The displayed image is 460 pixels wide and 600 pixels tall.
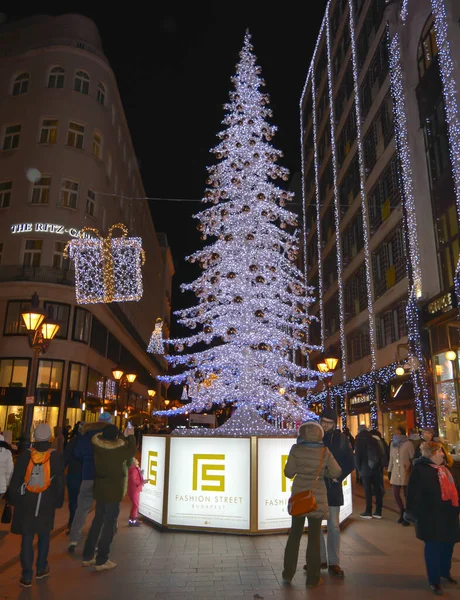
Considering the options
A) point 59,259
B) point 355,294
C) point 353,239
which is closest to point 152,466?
point 355,294

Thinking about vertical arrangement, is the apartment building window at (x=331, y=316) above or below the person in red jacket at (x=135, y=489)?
above

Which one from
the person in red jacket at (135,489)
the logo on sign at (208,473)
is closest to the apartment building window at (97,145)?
the person in red jacket at (135,489)

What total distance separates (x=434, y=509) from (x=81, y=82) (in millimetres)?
40517

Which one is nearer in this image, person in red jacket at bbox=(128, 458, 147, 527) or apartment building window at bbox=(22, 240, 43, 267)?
person in red jacket at bbox=(128, 458, 147, 527)

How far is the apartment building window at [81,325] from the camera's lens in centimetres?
3444

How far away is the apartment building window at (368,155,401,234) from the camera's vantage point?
2432cm

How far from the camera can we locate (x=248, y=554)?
768 cm

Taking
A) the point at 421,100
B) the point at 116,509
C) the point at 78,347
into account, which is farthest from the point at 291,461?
the point at 78,347

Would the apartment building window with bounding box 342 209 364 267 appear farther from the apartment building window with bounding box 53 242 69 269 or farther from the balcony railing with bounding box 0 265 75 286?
the apartment building window with bounding box 53 242 69 269

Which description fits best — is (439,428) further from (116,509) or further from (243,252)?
(116,509)

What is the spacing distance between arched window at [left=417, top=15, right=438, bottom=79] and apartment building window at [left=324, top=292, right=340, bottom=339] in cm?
1861

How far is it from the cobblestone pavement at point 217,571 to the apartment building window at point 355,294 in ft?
71.0

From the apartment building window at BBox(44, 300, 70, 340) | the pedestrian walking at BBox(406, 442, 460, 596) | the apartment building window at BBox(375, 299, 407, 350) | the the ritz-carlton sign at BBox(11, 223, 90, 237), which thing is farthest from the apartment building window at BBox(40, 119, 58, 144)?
the pedestrian walking at BBox(406, 442, 460, 596)

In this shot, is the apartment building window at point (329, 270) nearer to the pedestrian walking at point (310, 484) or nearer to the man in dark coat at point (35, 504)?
the pedestrian walking at point (310, 484)
